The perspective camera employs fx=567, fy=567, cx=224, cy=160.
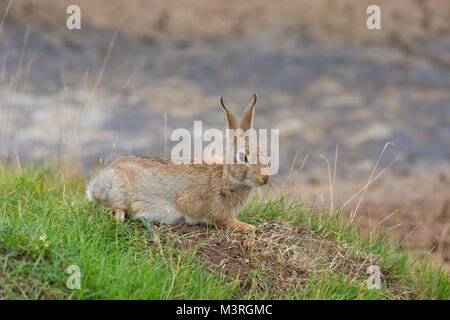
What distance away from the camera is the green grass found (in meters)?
4.61

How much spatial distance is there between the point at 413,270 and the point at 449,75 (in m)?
9.38

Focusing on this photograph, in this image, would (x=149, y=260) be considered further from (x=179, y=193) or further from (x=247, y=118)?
(x=247, y=118)

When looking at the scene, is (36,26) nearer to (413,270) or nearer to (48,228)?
(48,228)

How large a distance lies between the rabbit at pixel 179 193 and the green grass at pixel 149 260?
0.54ft

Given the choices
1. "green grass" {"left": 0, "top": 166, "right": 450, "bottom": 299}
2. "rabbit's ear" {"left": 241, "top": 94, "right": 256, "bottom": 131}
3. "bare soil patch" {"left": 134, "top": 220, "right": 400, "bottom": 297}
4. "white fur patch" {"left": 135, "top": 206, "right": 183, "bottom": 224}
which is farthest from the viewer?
"white fur patch" {"left": 135, "top": 206, "right": 183, "bottom": 224}

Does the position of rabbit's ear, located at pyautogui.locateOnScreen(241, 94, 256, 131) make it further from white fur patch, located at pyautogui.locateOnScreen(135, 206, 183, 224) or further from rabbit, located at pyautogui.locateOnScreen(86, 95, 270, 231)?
white fur patch, located at pyautogui.locateOnScreen(135, 206, 183, 224)

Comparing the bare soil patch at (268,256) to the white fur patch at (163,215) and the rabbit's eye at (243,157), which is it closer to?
the white fur patch at (163,215)

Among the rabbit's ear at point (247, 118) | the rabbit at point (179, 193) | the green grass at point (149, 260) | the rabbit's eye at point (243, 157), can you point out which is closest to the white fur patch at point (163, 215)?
the rabbit at point (179, 193)

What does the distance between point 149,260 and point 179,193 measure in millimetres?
998

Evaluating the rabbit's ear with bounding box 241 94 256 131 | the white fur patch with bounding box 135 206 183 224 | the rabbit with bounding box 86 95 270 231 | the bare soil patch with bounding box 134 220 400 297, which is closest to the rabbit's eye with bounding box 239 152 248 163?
the rabbit with bounding box 86 95 270 231

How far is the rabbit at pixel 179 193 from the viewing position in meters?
5.84

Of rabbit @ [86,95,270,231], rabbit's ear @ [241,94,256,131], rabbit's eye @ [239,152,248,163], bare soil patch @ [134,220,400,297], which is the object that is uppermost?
rabbit's ear @ [241,94,256,131]

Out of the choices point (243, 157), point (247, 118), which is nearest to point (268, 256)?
point (243, 157)

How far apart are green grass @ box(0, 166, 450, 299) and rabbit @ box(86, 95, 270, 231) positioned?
6.5 inches
